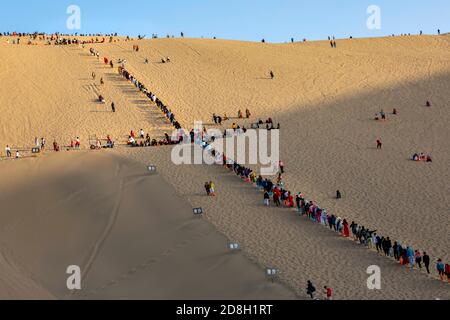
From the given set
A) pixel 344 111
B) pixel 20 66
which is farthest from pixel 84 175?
pixel 20 66

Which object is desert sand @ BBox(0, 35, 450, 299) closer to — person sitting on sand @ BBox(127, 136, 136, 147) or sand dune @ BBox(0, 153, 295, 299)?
sand dune @ BBox(0, 153, 295, 299)

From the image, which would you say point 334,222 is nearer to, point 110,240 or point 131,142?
point 110,240

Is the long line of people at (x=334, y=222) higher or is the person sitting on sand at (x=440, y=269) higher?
the long line of people at (x=334, y=222)
